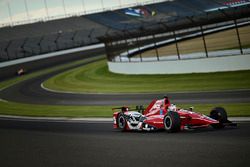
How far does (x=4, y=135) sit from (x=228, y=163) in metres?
11.1

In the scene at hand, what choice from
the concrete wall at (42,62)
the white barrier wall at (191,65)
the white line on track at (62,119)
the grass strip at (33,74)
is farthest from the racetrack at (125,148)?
the concrete wall at (42,62)

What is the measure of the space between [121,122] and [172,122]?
302 centimetres

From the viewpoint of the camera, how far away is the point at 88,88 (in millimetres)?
33250

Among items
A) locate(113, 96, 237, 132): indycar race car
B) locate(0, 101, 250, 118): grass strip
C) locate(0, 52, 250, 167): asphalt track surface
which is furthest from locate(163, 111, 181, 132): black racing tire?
locate(0, 101, 250, 118): grass strip

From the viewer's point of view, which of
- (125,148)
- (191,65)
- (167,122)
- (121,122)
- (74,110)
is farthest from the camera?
(191,65)

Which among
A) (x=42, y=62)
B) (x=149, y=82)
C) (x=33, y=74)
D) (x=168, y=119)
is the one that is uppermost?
(x=42, y=62)

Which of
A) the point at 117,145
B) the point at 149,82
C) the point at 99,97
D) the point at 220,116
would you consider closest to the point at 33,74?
the point at 149,82

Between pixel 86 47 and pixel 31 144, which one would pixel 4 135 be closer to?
pixel 31 144

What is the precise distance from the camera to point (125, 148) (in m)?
12.8

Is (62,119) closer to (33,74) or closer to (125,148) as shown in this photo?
(125,148)

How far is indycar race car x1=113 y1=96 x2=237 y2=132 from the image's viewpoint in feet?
44.5

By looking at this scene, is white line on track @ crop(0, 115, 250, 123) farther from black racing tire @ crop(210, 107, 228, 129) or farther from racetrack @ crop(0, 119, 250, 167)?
black racing tire @ crop(210, 107, 228, 129)

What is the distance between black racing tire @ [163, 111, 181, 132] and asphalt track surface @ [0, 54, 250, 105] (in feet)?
20.4

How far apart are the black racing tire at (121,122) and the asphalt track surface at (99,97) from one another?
528 cm
